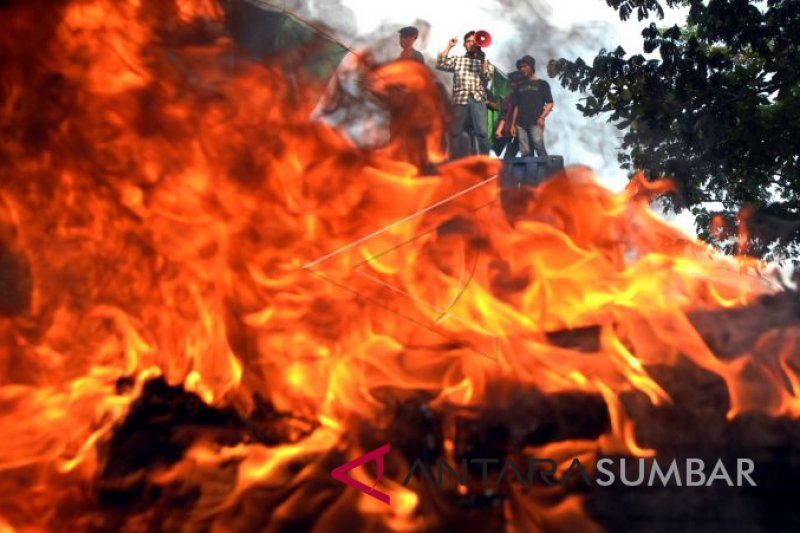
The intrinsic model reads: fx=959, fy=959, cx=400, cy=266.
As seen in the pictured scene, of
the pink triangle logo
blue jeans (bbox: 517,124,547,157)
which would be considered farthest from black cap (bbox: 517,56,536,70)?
the pink triangle logo

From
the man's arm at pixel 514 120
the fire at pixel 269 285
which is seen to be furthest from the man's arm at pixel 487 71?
the fire at pixel 269 285

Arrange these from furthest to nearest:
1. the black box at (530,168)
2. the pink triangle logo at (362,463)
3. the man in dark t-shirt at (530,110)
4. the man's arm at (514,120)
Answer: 1. the man's arm at (514,120)
2. the man in dark t-shirt at (530,110)
3. the black box at (530,168)
4. the pink triangle logo at (362,463)

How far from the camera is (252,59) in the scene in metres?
7.31

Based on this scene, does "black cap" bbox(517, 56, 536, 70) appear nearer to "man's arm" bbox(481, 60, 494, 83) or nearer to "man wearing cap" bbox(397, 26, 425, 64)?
"man's arm" bbox(481, 60, 494, 83)

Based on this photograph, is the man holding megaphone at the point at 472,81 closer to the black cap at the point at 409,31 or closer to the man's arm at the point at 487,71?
the man's arm at the point at 487,71

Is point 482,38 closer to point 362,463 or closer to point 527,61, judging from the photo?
point 527,61

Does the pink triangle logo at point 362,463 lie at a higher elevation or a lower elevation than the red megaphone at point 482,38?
lower

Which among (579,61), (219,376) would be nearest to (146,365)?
(219,376)

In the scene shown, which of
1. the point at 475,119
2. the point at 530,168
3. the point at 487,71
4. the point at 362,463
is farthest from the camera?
the point at 530,168

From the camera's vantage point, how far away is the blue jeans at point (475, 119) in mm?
9719

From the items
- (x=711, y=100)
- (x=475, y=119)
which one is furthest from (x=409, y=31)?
(x=711, y=100)

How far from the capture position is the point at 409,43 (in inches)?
331

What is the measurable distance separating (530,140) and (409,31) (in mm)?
3565

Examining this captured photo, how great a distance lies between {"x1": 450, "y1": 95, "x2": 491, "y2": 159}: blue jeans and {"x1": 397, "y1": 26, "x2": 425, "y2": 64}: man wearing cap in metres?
1.09
